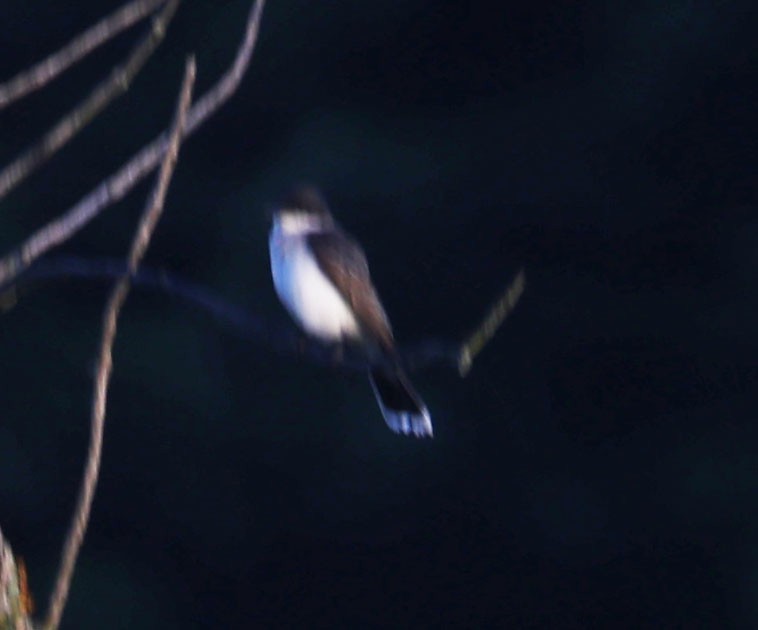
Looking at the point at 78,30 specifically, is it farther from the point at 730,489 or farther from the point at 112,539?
the point at 730,489

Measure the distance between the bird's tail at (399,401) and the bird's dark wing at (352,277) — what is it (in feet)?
0.27

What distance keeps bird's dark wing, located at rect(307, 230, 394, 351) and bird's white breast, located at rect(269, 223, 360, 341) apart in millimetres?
21

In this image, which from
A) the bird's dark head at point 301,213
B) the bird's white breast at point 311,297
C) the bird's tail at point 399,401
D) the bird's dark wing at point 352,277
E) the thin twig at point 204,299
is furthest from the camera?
the bird's dark head at point 301,213

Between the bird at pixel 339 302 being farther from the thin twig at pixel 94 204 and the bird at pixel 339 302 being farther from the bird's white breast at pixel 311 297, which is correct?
the thin twig at pixel 94 204

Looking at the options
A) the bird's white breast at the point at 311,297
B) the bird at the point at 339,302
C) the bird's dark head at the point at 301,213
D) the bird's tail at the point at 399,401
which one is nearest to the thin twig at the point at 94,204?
the bird at the point at 339,302

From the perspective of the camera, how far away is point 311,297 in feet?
16.4

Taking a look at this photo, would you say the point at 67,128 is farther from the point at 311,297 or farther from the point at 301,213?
the point at 301,213

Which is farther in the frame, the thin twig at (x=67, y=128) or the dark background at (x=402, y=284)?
the dark background at (x=402, y=284)

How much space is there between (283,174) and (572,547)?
5.15ft

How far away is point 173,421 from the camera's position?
668 centimetres

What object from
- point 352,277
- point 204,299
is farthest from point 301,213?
point 204,299

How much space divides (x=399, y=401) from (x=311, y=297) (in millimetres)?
413

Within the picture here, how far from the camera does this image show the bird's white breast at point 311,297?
16.3 ft

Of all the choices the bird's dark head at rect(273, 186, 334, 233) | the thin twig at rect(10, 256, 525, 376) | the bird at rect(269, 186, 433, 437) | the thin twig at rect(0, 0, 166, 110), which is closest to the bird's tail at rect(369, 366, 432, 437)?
the bird at rect(269, 186, 433, 437)
